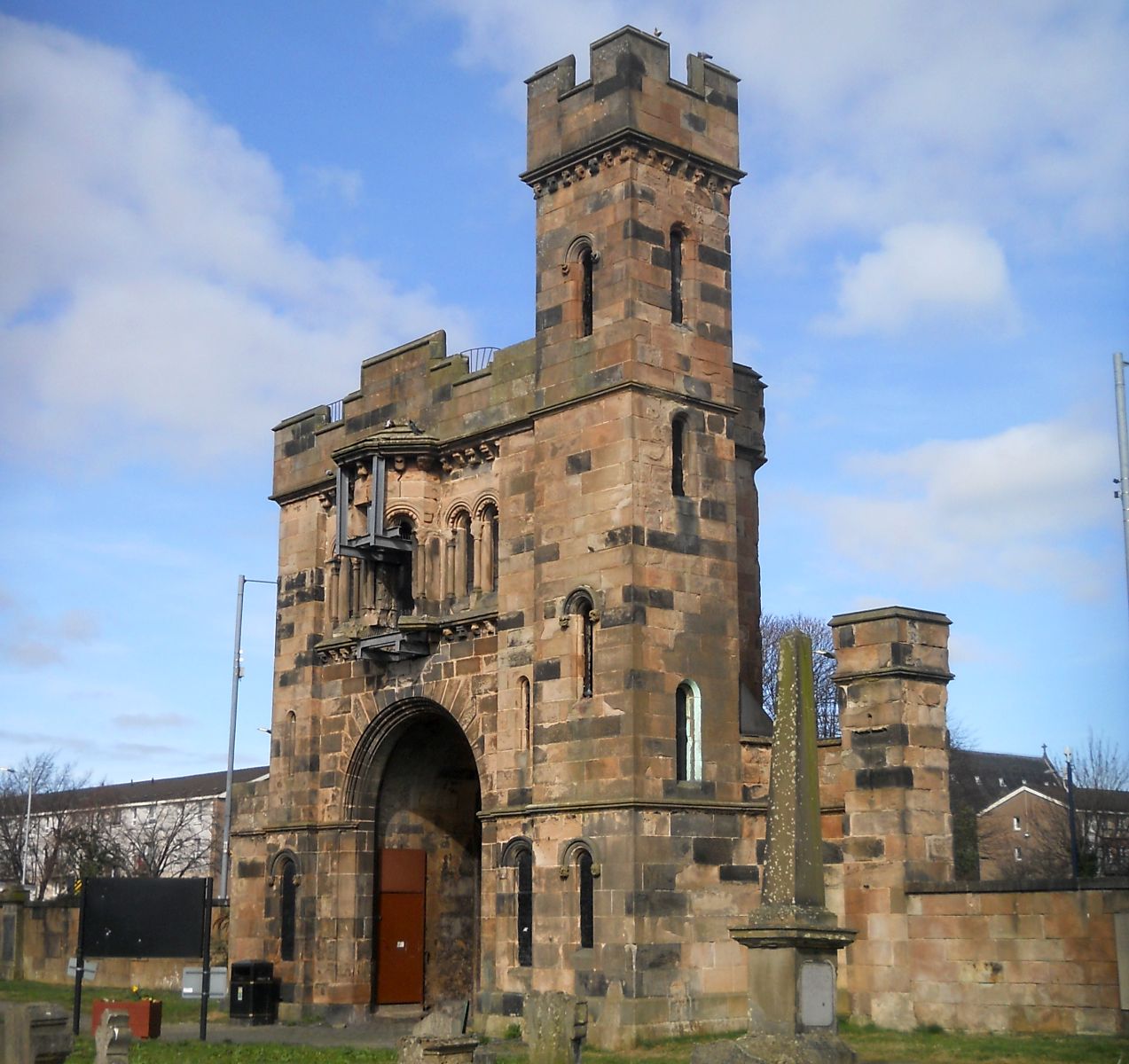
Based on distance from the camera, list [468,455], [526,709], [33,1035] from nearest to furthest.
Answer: [33,1035] → [526,709] → [468,455]

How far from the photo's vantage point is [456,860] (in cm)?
3189

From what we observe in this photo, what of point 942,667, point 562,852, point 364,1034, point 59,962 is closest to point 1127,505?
point 942,667

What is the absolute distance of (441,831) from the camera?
105ft

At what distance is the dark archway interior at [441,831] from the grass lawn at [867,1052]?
267 inches

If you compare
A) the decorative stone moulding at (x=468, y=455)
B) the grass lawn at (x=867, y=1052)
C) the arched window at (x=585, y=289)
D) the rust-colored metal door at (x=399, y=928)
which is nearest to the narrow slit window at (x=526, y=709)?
the decorative stone moulding at (x=468, y=455)

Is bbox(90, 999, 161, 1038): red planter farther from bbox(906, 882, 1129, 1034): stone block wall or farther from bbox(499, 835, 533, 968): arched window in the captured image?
bbox(906, 882, 1129, 1034): stone block wall

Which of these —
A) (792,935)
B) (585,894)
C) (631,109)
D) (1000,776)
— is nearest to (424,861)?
(585,894)

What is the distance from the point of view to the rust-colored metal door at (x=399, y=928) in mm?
30797

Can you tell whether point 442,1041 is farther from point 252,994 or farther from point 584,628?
point 252,994

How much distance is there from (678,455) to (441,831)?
995cm

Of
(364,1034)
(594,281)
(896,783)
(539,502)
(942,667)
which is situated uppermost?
(594,281)

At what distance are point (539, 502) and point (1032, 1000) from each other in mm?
10902

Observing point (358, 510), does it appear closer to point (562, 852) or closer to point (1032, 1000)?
point (562, 852)

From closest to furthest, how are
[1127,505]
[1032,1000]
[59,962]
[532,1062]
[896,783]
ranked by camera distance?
[532,1062]
[1032,1000]
[896,783]
[1127,505]
[59,962]
